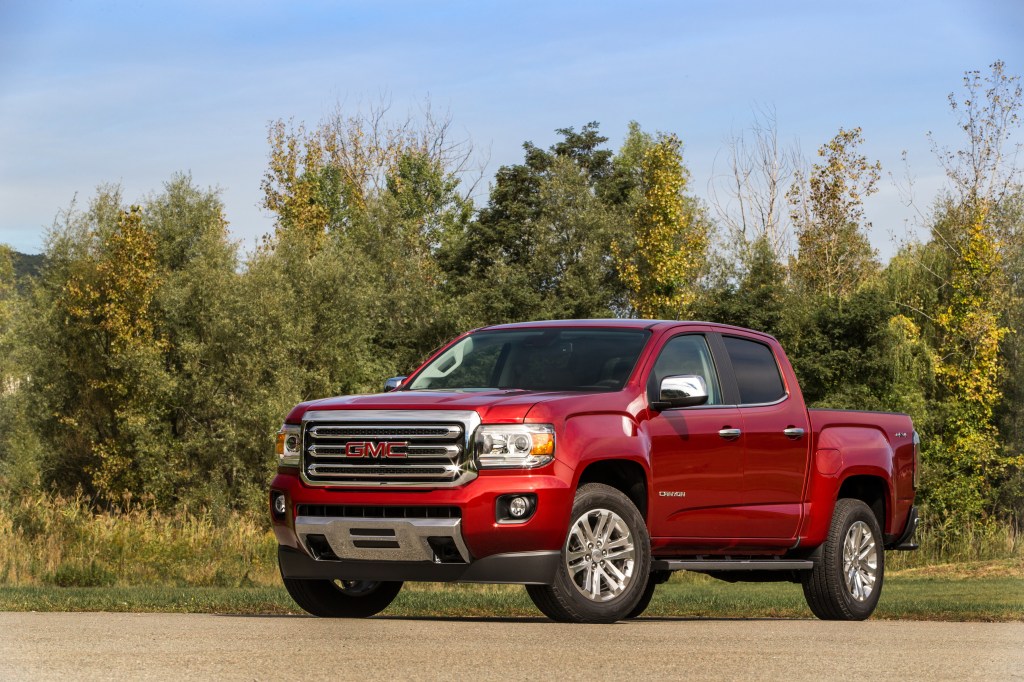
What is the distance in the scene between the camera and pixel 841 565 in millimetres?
11992

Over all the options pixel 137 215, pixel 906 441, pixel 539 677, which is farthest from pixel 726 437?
pixel 137 215

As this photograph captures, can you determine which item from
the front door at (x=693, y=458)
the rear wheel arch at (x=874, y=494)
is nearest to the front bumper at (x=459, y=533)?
the front door at (x=693, y=458)

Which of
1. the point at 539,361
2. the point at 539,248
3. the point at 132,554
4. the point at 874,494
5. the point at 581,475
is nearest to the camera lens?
the point at 581,475

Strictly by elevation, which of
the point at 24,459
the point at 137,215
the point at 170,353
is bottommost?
the point at 24,459

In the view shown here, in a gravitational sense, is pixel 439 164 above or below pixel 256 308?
above

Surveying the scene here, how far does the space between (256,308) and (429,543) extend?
44118 millimetres

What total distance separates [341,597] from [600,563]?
231cm

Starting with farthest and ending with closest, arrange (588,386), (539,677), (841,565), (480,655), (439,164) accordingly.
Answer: (439,164)
(841,565)
(588,386)
(480,655)
(539,677)

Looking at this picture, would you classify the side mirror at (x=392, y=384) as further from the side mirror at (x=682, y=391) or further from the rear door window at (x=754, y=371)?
the rear door window at (x=754, y=371)

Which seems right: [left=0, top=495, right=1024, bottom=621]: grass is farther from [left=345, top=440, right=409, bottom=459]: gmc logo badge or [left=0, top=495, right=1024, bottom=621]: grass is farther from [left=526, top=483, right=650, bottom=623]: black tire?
[left=345, top=440, right=409, bottom=459]: gmc logo badge

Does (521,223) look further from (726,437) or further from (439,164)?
(726,437)

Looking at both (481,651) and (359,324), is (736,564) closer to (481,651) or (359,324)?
(481,651)

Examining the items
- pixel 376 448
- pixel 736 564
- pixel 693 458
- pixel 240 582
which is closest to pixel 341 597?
pixel 376 448

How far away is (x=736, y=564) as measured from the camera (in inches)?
427
